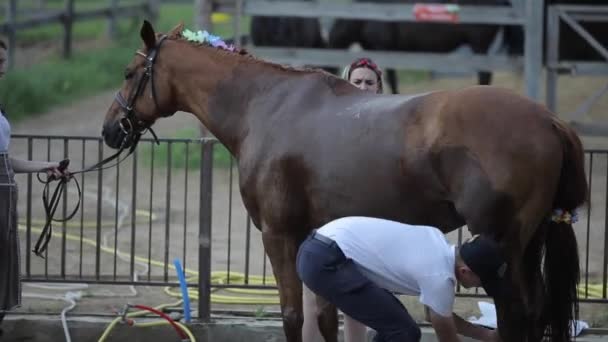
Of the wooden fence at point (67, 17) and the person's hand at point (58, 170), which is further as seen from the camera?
the wooden fence at point (67, 17)

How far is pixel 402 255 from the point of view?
459 centimetres

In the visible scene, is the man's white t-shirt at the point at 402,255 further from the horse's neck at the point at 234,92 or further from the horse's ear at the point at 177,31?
the horse's ear at the point at 177,31

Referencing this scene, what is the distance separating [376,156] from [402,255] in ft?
2.22

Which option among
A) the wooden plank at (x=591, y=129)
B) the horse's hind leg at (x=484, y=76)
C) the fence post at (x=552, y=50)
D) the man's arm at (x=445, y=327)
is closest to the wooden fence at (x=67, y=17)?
the horse's hind leg at (x=484, y=76)

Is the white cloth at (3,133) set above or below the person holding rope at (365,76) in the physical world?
below

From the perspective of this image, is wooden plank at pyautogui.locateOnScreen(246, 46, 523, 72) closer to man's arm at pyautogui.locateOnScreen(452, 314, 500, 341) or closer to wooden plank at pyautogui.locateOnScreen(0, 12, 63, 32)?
wooden plank at pyautogui.locateOnScreen(0, 12, 63, 32)

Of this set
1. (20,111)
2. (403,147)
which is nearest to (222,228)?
(403,147)

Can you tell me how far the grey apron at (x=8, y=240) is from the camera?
5.59 metres

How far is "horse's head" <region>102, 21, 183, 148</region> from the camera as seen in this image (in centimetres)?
575

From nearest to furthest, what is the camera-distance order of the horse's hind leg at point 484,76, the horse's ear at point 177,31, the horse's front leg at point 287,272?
the horse's front leg at point 287,272
the horse's ear at point 177,31
the horse's hind leg at point 484,76

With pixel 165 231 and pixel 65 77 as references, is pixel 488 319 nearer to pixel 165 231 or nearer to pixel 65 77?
pixel 165 231

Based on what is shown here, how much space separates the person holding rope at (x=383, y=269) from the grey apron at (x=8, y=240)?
1.68 meters

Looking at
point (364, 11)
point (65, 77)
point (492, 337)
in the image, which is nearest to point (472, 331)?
point (492, 337)

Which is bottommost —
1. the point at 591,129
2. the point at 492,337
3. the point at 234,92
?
the point at 492,337
